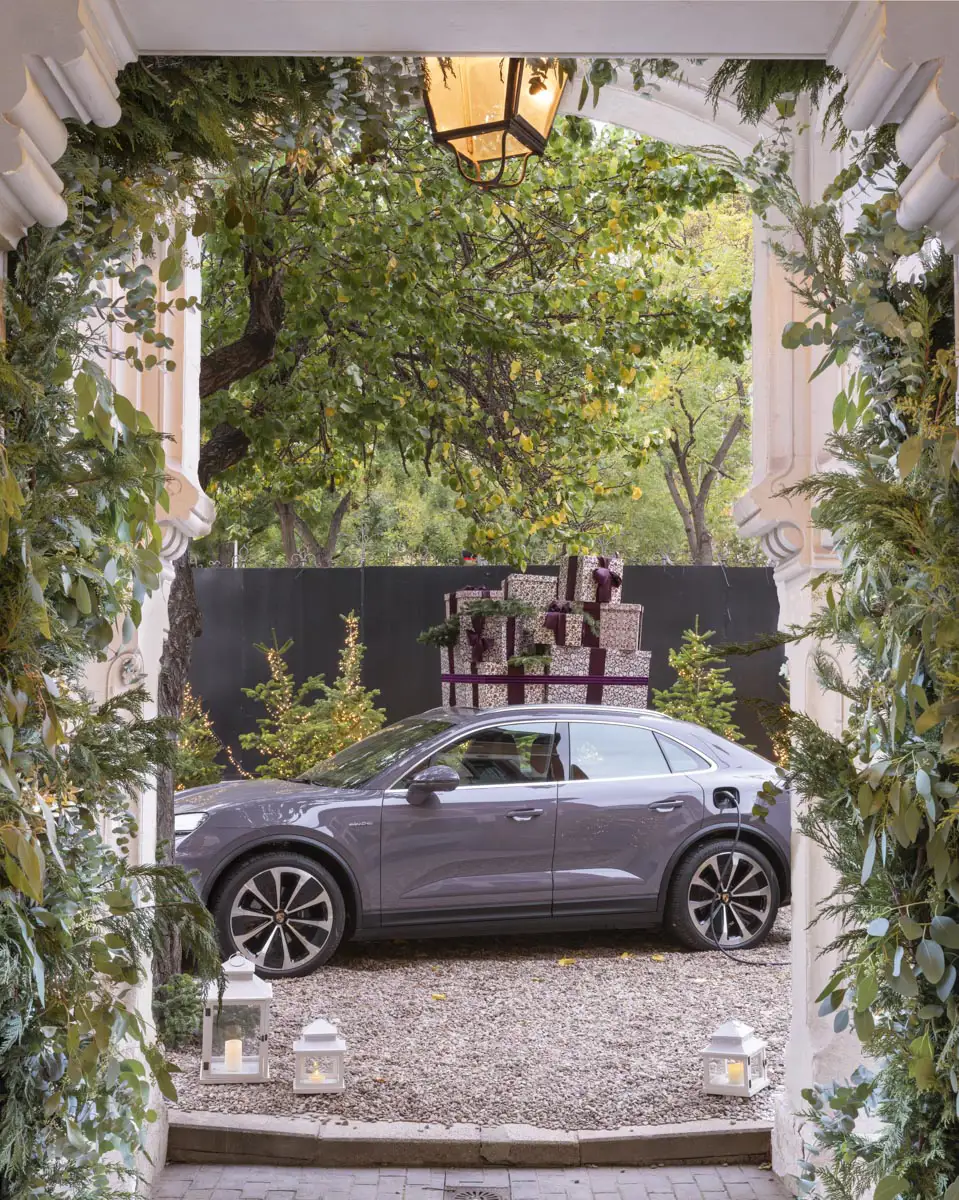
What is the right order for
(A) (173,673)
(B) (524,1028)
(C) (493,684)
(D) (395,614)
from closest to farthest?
(A) (173,673), (B) (524,1028), (C) (493,684), (D) (395,614)

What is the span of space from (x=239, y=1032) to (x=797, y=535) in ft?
11.0

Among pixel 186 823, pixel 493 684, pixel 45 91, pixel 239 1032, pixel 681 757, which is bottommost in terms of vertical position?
pixel 239 1032

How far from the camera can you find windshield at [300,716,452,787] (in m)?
8.27

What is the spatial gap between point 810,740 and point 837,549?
0.43 metres

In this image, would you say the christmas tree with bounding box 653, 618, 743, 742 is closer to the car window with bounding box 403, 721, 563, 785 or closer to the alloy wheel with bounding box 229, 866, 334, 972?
the car window with bounding box 403, 721, 563, 785

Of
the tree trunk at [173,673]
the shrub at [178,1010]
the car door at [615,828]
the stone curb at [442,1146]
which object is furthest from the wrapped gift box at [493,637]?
the stone curb at [442,1146]

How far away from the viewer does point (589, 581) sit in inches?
453

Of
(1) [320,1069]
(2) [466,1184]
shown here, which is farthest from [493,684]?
(2) [466,1184]

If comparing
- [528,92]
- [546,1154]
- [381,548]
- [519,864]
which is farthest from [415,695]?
[381,548]

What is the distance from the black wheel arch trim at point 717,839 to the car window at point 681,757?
42 cm

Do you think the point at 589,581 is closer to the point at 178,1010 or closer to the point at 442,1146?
the point at 178,1010

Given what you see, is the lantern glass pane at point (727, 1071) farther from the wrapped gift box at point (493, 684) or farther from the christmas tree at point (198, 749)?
the christmas tree at point (198, 749)

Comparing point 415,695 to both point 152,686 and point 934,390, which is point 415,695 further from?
point 934,390

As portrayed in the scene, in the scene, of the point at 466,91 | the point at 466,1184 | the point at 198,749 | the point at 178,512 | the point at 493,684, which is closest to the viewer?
the point at 466,91
